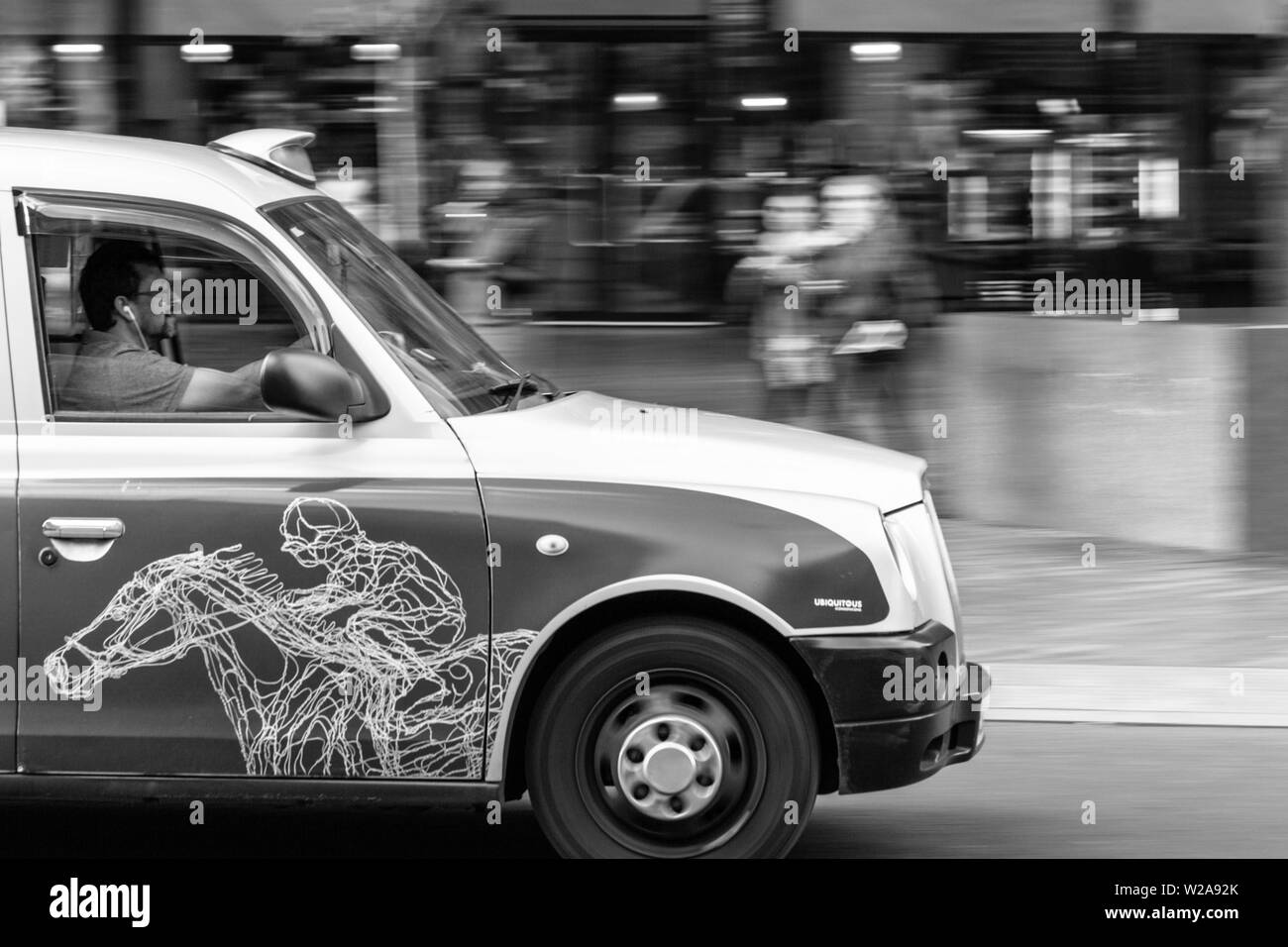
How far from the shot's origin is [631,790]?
5086mm

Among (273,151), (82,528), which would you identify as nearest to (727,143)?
(273,151)

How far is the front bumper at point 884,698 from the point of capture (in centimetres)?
501

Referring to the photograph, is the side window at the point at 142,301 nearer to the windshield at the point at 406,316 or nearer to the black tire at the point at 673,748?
the windshield at the point at 406,316

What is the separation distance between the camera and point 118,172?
16.9 ft

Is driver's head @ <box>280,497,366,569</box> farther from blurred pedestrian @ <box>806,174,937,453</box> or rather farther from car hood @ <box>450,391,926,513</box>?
blurred pedestrian @ <box>806,174,937,453</box>

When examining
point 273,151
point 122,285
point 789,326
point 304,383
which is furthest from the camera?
point 789,326

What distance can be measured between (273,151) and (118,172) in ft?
2.41

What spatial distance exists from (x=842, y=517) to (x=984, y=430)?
22.5ft

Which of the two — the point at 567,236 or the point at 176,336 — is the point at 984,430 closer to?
the point at 567,236

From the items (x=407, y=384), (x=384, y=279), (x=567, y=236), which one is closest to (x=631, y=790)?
(x=407, y=384)

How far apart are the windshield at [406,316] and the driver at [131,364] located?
355 mm

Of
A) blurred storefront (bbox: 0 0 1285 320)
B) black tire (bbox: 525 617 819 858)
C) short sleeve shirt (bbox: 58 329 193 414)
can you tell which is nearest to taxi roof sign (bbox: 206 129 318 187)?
short sleeve shirt (bbox: 58 329 193 414)

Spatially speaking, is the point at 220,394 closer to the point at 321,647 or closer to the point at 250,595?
the point at 250,595

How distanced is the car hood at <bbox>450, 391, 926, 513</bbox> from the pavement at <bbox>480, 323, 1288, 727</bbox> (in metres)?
2.53
